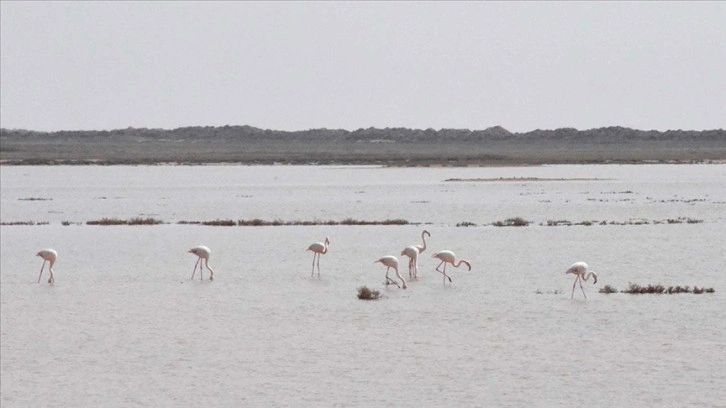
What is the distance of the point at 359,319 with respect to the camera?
1897 cm

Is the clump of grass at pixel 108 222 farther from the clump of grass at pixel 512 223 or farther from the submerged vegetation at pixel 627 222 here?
the submerged vegetation at pixel 627 222

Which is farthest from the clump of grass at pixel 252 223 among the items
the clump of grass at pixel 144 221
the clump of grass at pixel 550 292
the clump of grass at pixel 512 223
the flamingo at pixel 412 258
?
the clump of grass at pixel 550 292

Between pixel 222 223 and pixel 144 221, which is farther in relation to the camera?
pixel 144 221

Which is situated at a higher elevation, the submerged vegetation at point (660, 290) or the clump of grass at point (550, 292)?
the submerged vegetation at point (660, 290)

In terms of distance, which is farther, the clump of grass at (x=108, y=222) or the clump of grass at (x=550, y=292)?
the clump of grass at (x=108, y=222)

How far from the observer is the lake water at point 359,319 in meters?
A: 14.1

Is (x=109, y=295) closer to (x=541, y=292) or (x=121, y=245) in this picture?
(x=541, y=292)

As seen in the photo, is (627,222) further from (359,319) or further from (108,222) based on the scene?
(359,319)

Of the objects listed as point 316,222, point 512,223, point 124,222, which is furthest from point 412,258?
point 124,222

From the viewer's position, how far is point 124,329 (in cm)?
1825

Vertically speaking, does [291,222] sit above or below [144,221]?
above

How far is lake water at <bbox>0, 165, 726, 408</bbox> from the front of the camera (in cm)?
1412

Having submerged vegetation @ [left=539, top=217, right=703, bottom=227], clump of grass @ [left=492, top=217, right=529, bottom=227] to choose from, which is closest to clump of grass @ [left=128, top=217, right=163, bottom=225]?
clump of grass @ [left=492, top=217, right=529, bottom=227]

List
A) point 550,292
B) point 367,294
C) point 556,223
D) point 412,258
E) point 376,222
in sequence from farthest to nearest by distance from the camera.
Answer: point 376,222
point 556,223
point 412,258
point 550,292
point 367,294
